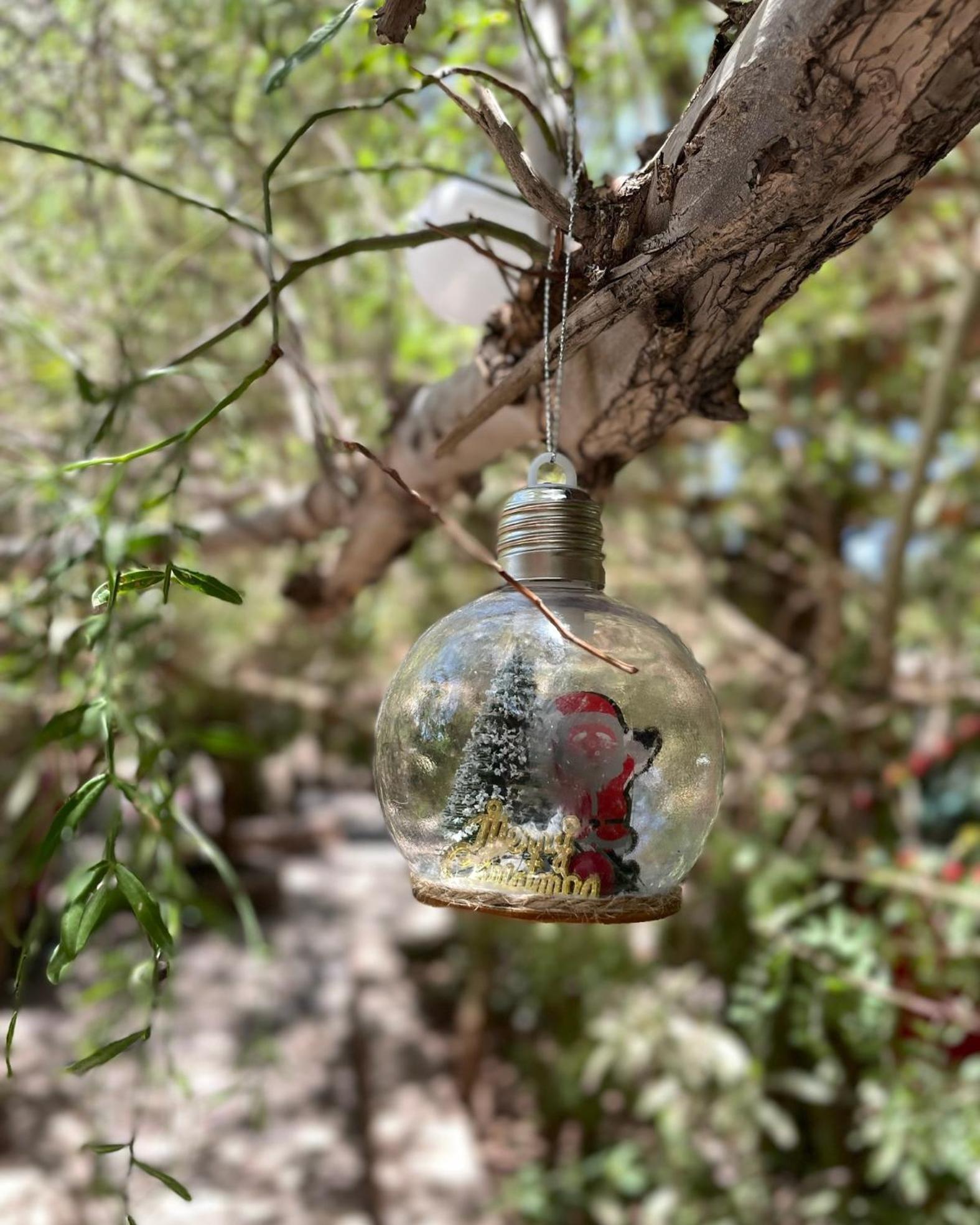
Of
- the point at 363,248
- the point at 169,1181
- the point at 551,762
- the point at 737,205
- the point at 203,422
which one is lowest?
the point at 169,1181

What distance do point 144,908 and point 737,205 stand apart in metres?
0.59

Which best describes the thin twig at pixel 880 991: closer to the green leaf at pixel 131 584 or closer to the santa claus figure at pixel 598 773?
the santa claus figure at pixel 598 773

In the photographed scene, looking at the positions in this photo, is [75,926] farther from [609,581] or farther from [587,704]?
[609,581]

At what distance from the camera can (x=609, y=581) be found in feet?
12.2

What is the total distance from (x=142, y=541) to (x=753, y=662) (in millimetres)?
2772

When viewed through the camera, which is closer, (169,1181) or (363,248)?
(169,1181)

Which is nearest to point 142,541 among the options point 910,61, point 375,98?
point 910,61

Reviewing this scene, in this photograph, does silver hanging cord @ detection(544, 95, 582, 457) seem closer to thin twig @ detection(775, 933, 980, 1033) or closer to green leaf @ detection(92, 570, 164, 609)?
green leaf @ detection(92, 570, 164, 609)

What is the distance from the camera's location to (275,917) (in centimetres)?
774

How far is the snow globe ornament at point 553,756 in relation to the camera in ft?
2.27

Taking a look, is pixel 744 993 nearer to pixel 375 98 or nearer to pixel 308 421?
pixel 308 421

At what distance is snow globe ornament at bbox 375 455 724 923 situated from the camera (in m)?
0.69

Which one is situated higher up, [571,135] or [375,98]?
[375,98]

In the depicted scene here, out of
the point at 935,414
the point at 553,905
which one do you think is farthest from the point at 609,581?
the point at 553,905
